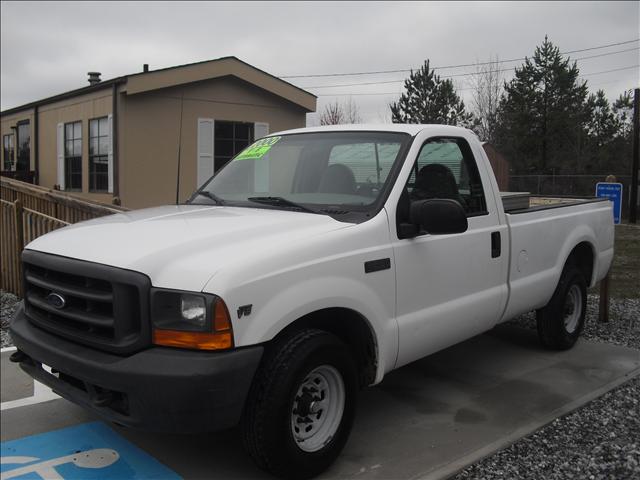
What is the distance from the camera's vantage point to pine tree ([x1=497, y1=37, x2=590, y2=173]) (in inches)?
1492

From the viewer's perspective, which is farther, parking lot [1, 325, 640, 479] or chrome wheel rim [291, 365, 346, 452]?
parking lot [1, 325, 640, 479]

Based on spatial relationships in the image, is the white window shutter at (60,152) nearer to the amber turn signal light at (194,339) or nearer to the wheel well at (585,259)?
the wheel well at (585,259)

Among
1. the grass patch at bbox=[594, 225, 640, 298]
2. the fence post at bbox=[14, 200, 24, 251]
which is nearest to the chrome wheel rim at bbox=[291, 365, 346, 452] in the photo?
the grass patch at bbox=[594, 225, 640, 298]

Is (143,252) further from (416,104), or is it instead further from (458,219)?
(416,104)

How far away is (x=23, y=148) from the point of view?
19.7 m

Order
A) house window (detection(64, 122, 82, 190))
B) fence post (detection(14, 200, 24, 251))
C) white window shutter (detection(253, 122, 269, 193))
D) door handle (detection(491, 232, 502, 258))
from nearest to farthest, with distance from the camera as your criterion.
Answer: white window shutter (detection(253, 122, 269, 193)), door handle (detection(491, 232, 502, 258)), fence post (detection(14, 200, 24, 251)), house window (detection(64, 122, 82, 190))

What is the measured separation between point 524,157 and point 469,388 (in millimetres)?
37266

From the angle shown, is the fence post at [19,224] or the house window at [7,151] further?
the house window at [7,151]

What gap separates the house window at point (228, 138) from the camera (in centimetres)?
1470

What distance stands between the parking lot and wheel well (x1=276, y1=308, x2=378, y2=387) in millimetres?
501

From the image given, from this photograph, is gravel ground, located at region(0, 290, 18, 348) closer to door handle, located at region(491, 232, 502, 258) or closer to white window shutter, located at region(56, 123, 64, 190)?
door handle, located at region(491, 232, 502, 258)

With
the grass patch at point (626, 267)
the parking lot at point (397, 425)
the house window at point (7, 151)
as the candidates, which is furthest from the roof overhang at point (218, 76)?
the house window at point (7, 151)

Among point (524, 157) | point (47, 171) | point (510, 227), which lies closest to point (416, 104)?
point (524, 157)

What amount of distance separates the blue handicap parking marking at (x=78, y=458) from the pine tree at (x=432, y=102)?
37.9m
